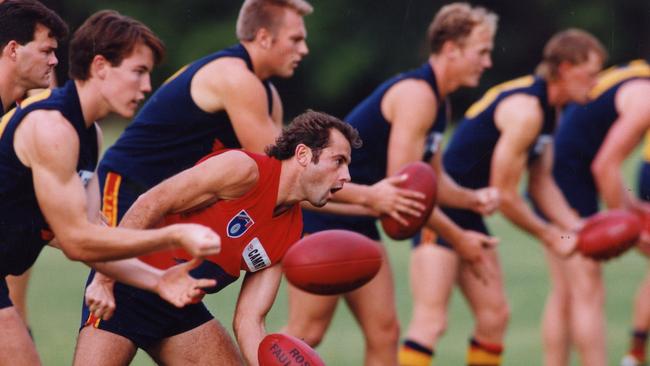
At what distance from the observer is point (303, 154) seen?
180 inches

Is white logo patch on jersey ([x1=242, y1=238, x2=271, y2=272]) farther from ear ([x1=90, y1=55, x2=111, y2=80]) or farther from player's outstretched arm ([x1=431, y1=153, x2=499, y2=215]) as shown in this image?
player's outstretched arm ([x1=431, y1=153, x2=499, y2=215])

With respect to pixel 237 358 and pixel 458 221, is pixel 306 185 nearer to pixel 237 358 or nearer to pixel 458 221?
pixel 237 358

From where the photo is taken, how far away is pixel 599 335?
22.7ft

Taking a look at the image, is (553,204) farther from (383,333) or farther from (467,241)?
(383,333)

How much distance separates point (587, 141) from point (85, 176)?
3726 millimetres

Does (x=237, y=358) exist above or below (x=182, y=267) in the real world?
below

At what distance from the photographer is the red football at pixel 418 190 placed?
5723 mm

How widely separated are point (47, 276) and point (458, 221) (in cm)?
508

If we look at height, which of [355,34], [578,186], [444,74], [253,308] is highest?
[444,74]

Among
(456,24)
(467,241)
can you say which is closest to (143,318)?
(467,241)

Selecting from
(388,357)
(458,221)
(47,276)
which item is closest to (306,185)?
(388,357)

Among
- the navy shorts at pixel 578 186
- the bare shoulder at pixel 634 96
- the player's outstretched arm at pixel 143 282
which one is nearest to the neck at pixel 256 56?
the player's outstretched arm at pixel 143 282

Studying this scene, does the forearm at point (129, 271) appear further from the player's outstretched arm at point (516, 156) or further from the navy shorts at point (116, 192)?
the player's outstretched arm at point (516, 156)

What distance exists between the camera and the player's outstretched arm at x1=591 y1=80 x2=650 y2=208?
7.02 m
